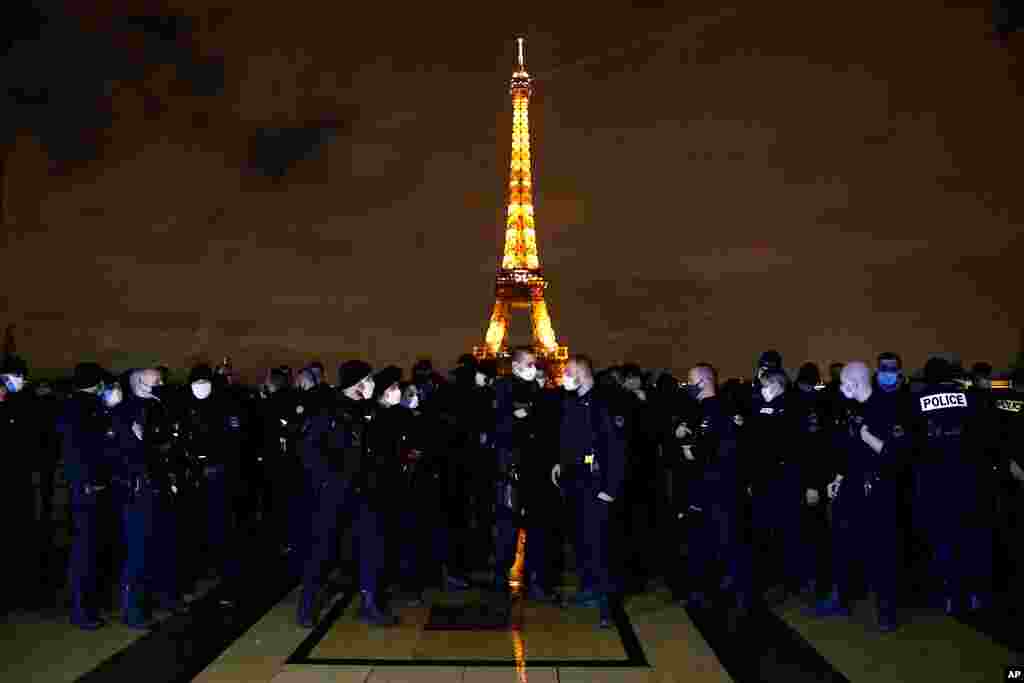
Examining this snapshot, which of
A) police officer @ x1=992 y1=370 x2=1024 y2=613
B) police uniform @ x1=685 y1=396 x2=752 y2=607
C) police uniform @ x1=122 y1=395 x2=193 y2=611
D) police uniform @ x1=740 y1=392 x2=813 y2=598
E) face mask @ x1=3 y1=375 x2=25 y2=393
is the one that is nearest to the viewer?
police uniform @ x1=122 y1=395 x2=193 y2=611

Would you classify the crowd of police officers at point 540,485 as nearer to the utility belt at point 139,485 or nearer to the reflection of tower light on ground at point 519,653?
the utility belt at point 139,485

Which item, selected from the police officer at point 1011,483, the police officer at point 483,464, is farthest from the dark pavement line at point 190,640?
the police officer at point 1011,483

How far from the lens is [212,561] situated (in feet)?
32.0

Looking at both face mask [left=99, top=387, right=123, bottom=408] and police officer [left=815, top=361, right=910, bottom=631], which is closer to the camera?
police officer [left=815, top=361, right=910, bottom=631]

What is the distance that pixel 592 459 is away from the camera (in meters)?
7.74

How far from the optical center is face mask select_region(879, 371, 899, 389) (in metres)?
8.09

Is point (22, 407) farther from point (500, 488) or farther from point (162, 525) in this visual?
point (500, 488)

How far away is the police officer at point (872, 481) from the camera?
7301 mm

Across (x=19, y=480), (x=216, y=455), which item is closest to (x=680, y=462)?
(x=216, y=455)

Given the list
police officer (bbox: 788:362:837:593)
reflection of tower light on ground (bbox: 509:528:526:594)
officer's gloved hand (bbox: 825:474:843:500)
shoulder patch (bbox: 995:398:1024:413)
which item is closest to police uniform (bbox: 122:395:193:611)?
reflection of tower light on ground (bbox: 509:528:526:594)

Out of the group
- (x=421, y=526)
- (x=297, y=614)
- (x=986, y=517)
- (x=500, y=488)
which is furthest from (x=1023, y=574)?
(x=297, y=614)

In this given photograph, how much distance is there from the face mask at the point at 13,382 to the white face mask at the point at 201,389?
95.0 inches

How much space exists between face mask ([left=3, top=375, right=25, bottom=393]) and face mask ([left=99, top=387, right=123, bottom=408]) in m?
2.46

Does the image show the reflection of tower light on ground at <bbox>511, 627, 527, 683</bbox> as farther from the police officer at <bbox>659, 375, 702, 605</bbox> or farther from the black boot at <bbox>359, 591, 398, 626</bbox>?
the police officer at <bbox>659, 375, 702, 605</bbox>
